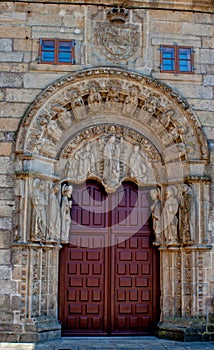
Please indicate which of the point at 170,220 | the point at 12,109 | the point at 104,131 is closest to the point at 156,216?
the point at 170,220

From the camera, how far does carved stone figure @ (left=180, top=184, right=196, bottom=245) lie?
7898 millimetres

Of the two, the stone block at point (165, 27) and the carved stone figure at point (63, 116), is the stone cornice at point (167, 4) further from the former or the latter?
the carved stone figure at point (63, 116)

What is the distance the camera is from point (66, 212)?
26.5ft

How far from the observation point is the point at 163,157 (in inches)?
332

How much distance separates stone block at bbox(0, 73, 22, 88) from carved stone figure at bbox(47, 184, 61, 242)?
5.73ft

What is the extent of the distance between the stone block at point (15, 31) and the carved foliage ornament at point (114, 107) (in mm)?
980

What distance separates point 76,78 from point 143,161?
68.3 inches

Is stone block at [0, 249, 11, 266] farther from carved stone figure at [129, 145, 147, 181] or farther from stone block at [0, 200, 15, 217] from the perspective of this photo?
carved stone figure at [129, 145, 147, 181]

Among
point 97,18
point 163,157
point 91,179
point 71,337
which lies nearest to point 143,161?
point 163,157

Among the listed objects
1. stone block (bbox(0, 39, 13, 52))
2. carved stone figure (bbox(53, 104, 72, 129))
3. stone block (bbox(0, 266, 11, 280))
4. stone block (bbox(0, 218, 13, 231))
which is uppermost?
stone block (bbox(0, 39, 13, 52))

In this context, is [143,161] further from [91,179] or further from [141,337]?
[141,337]

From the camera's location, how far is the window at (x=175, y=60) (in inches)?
330

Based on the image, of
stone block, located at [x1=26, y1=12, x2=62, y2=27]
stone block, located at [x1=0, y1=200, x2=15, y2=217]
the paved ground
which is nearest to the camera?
the paved ground

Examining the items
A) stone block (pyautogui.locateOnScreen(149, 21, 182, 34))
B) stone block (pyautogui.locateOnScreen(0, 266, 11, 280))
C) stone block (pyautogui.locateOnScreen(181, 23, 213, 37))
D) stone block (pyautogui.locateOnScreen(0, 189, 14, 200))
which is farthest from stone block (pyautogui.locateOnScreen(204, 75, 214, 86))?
stone block (pyautogui.locateOnScreen(0, 266, 11, 280))
